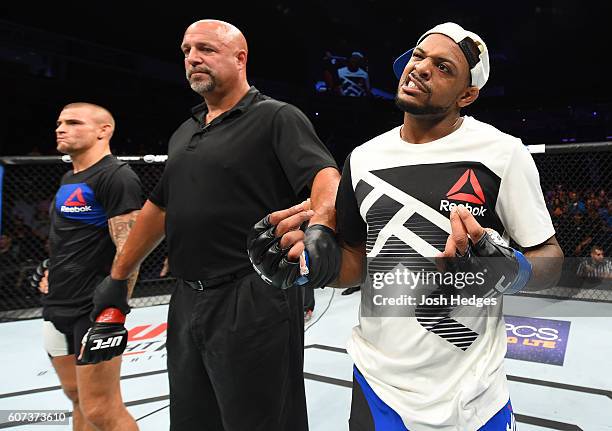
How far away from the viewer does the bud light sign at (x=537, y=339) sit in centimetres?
324

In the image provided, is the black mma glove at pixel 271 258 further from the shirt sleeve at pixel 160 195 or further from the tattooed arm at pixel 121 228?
the tattooed arm at pixel 121 228

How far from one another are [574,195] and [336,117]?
8444mm

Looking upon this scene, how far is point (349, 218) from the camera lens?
1205 mm

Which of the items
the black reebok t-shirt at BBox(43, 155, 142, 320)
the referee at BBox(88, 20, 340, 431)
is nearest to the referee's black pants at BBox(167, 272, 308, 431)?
the referee at BBox(88, 20, 340, 431)

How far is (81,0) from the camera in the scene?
10.3 meters

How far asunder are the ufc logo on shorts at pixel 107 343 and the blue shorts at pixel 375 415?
1.12 metres

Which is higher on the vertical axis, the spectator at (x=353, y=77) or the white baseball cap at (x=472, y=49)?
the spectator at (x=353, y=77)

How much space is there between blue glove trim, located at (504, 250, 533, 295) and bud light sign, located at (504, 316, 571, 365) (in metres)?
2.68

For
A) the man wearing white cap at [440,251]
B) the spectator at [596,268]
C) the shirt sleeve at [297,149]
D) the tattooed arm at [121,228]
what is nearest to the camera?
the man wearing white cap at [440,251]

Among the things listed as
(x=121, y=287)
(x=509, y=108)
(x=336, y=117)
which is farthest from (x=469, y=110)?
(x=121, y=287)

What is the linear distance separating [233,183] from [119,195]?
0.93 meters

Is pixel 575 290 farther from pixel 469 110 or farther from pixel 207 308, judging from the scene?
pixel 469 110

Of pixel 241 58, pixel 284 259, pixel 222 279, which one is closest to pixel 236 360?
pixel 222 279

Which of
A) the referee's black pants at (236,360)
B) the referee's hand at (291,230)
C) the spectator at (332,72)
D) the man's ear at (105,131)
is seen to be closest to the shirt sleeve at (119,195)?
the man's ear at (105,131)
